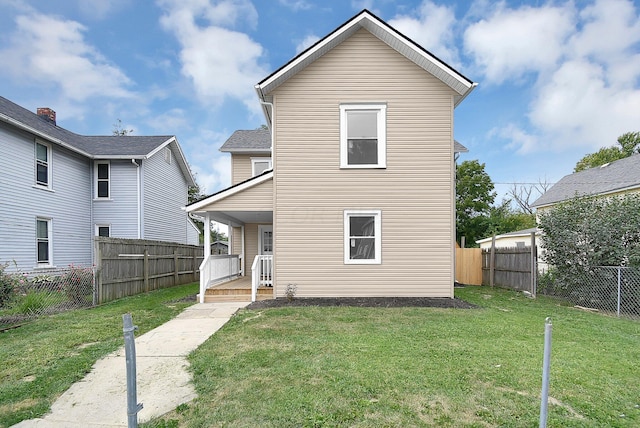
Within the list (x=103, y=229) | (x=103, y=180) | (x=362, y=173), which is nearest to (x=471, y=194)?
(x=362, y=173)

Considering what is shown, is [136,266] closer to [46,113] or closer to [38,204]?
[38,204]

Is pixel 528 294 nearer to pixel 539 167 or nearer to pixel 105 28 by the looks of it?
pixel 105 28

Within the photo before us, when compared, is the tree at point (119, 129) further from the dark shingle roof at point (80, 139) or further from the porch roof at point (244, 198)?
the porch roof at point (244, 198)

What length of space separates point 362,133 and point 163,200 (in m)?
13.2

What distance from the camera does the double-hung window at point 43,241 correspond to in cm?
1337

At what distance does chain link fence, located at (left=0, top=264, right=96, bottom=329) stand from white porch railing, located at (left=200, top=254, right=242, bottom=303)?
10.0ft

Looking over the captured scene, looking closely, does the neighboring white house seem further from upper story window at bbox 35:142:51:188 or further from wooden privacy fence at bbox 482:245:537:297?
wooden privacy fence at bbox 482:245:537:297

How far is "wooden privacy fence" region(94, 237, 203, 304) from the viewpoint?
10.2m

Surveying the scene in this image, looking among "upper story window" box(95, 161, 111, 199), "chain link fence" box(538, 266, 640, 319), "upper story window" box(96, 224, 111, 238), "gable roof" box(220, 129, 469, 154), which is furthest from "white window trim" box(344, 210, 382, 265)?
"upper story window" box(95, 161, 111, 199)

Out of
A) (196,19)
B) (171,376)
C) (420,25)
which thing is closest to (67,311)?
(171,376)

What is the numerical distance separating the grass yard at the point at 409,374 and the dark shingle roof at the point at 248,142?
33.1 feet

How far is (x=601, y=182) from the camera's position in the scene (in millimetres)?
16953

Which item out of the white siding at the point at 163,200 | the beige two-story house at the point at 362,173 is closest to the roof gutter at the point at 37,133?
the white siding at the point at 163,200

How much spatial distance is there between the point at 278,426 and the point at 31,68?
72.3ft
